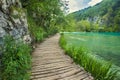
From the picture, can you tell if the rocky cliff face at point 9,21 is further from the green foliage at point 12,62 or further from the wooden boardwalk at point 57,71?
the wooden boardwalk at point 57,71

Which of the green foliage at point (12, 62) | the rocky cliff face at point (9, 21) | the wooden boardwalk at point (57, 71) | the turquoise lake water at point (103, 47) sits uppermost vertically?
the rocky cliff face at point (9, 21)

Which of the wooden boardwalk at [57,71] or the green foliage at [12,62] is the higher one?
the green foliage at [12,62]

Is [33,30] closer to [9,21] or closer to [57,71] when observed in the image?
[57,71]

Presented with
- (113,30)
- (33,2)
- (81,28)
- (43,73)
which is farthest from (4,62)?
(81,28)

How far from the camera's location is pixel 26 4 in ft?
47.2

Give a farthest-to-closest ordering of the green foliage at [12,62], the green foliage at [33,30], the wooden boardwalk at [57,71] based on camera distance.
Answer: the green foliage at [33,30] < the wooden boardwalk at [57,71] < the green foliage at [12,62]

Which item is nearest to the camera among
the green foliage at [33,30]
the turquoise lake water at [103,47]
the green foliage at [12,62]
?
the green foliage at [12,62]

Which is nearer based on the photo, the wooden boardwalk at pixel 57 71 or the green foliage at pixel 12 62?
the green foliage at pixel 12 62

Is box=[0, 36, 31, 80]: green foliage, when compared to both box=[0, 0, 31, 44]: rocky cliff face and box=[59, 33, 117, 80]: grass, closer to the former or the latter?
box=[0, 0, 31, 44]: rocky cliff face

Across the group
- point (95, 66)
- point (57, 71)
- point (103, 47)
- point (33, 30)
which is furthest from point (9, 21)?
point (103, 47)

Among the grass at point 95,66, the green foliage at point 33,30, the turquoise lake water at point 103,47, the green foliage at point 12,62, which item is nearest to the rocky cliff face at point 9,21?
the green foliage at point 12,62

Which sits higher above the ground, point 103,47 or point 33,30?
point 33,30

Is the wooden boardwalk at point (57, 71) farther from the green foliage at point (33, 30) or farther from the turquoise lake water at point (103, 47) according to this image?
the turquoise lake water at point (103, 47)

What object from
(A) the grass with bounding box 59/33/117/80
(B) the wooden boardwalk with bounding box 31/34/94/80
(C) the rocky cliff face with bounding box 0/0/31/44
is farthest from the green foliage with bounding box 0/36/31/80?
(A) the grass with bounding box 59/33/117/80
